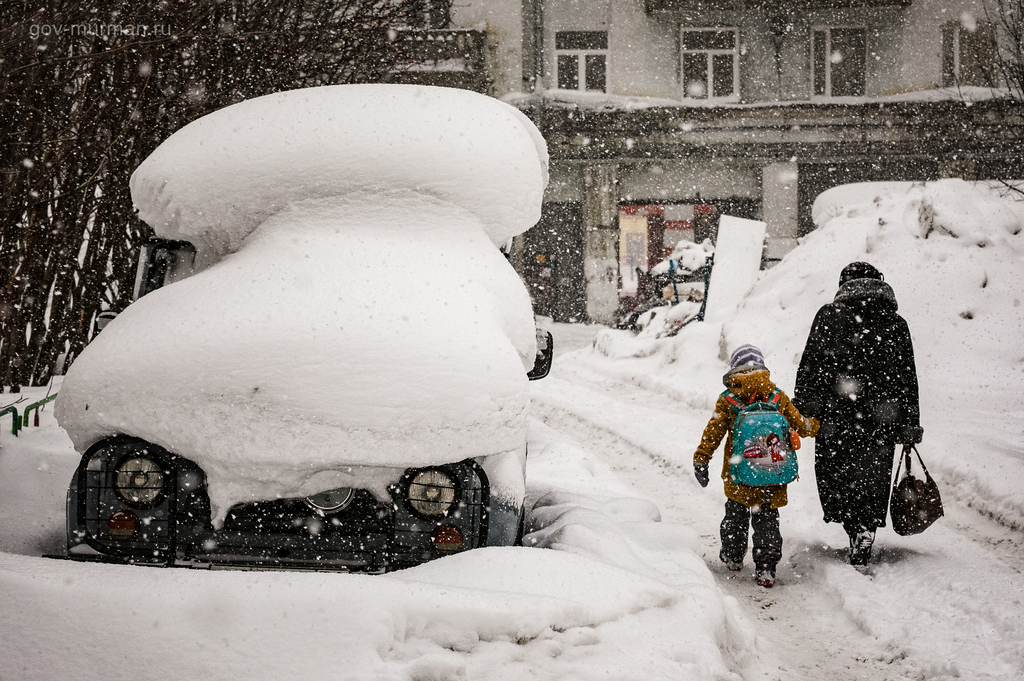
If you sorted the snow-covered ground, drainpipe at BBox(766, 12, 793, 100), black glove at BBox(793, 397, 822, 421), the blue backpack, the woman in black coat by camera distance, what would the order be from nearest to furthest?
the snow-covered ground
the blue backpack
the woman in black coat
black glove at BBox(793, 397, 822, 421)
drainpipe at BBox(766, 12, 793, 100)

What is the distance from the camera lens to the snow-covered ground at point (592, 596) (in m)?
2.45

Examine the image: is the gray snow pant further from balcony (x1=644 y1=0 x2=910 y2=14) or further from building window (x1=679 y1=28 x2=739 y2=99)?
building window (x1=679 y1=28 x2=739 y2=99)

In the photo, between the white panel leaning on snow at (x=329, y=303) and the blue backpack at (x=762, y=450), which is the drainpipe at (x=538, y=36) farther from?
the white panel leaning on snow at (x=329, y=303)

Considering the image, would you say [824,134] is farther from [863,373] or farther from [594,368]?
[863,373]

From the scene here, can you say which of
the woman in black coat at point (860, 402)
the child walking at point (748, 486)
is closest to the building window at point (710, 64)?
the woman in black coat at point (860, 402)

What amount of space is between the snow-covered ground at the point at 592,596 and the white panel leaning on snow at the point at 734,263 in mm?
6826

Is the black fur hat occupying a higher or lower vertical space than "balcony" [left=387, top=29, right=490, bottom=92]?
lower

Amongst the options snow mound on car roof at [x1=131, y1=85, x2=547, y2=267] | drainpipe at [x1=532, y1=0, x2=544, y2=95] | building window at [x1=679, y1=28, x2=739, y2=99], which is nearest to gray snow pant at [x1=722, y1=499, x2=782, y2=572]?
snow mound on car roof at [x1=131, y1=85, x2=547, y2=267]

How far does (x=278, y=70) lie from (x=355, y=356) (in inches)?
280

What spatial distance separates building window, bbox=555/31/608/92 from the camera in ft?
85.0

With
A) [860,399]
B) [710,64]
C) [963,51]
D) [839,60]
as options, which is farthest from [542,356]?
[963,51]

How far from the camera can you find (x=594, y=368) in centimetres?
1630

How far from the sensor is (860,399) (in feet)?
16.5

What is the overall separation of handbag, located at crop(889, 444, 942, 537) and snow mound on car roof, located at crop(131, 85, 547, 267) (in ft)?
8.68
